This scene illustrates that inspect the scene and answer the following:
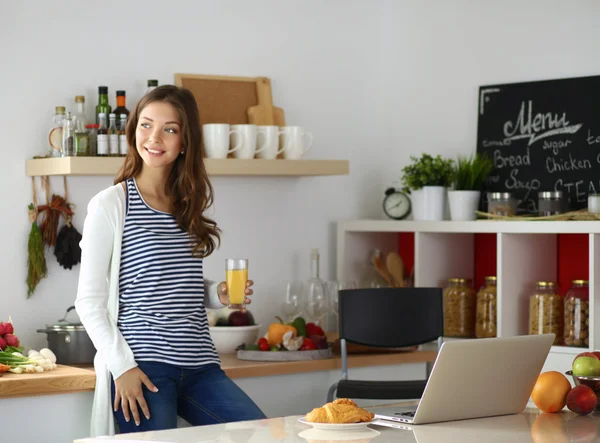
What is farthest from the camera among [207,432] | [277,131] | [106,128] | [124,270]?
[277,131]

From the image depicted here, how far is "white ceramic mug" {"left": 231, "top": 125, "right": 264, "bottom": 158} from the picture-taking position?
3.75 meters

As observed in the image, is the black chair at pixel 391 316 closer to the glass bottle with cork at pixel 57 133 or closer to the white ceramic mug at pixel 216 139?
the white ceramic mug at pixel 216 139

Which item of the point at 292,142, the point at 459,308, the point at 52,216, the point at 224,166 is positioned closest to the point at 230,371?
the point at 224,166

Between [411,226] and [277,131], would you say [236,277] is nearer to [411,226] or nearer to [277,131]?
[277,131]

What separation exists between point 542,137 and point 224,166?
1.25 metres

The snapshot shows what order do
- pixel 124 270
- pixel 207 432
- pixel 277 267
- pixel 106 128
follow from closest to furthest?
pixel 207 432 → pixel 124 270 → pixel 106 128 → pixel 277 267

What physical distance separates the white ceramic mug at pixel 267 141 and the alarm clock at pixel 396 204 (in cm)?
65

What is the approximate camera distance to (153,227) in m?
2.82

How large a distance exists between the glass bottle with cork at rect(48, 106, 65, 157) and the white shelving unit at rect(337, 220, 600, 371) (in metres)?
1.33

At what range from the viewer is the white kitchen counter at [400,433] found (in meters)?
1.97

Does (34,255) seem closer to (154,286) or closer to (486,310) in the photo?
(154,286)

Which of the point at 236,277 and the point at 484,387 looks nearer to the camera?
the point at 484,387

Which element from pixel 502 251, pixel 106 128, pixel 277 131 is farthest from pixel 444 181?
pixel 106 128

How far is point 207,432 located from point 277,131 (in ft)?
6.41
